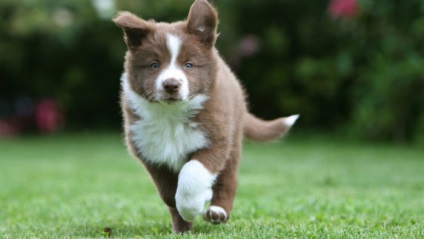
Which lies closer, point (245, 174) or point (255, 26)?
point (245, 174)

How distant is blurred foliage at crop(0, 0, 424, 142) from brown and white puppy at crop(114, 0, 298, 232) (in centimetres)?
871

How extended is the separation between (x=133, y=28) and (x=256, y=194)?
351 cm

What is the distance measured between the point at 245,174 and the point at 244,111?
4535 mm

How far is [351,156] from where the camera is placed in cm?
1253

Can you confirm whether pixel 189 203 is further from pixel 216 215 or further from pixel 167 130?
pixel 167 130

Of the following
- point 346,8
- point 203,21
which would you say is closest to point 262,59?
point 346,8

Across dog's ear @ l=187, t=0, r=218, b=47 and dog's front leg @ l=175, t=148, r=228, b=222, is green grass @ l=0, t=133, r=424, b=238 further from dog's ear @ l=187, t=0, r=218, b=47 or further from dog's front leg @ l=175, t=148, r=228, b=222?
dog's ear @ l=187, t=0, r=218, b=47

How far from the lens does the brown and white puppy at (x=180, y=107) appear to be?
4.97 meters

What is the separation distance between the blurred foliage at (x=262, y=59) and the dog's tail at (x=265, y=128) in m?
7.24

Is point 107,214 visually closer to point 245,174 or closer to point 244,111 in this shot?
point 244,111

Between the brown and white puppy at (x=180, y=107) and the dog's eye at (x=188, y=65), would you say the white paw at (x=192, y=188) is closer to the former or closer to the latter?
the brown and white puppy at (x=180, y=107)

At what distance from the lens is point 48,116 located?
63.5ft

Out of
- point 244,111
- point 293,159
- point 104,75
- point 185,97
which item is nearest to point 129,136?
point 185,97

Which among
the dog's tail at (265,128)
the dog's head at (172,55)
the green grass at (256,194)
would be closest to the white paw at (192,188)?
the green grass at (256,194)
